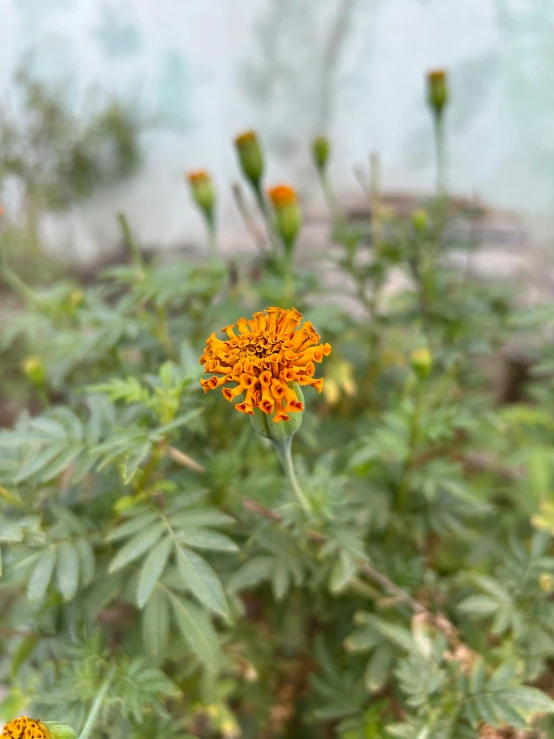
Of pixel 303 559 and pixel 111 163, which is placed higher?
pixel 111 163

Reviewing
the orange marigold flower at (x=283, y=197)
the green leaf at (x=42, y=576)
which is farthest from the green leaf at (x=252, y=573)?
the orange marigold flower at (x=283, y=197)

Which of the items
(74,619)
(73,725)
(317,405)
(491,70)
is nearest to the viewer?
(73,725)

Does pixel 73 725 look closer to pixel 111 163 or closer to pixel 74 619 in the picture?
pixel 74 619

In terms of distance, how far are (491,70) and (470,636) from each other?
1.70 meters

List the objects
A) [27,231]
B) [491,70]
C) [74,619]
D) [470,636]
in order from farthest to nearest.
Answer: [27,231] < [491,70] < [470,636] < [74,619]

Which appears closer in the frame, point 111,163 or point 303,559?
point 303,559

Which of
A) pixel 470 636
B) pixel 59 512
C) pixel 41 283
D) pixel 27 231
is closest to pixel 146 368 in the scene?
pixel 59 512

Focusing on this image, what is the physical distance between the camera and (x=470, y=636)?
833 mm

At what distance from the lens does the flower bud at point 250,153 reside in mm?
920

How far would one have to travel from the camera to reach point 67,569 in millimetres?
626

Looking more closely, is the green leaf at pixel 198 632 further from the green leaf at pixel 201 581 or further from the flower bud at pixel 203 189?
the flower bud at pixel 203 189

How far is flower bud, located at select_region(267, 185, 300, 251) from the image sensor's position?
34.1 inches

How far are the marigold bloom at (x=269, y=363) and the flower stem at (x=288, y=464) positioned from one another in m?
0.06

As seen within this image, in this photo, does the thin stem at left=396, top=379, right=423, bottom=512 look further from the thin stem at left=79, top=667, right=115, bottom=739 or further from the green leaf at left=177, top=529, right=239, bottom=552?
the thin stem at left=79, top=667, right=115, bottom=739
